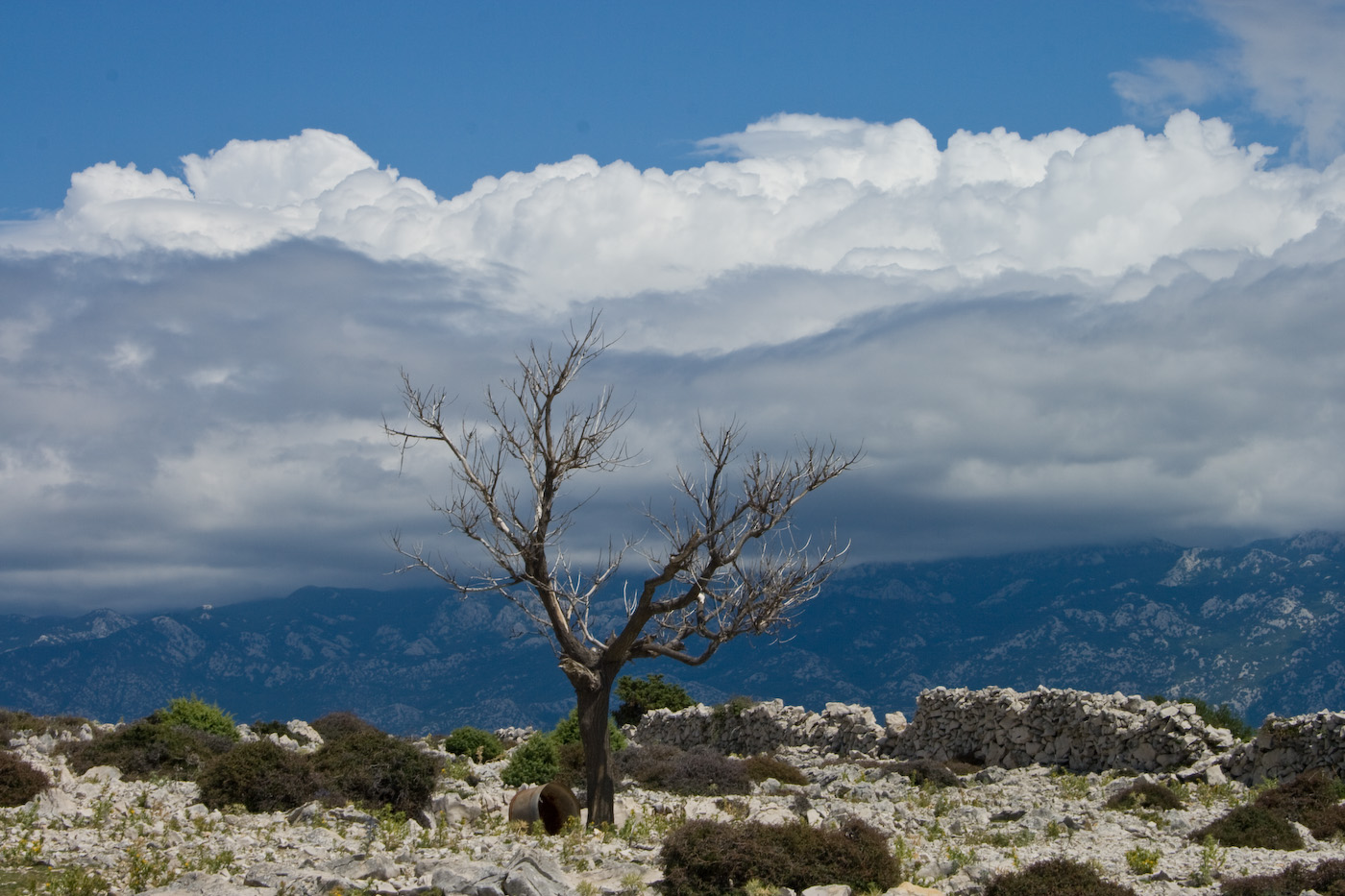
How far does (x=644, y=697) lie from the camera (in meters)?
53.8

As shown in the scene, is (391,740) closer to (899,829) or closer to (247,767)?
(247,767)

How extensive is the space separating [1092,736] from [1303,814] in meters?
11.7

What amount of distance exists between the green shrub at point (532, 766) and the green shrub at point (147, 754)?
6651mm

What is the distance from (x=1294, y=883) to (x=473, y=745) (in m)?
28.6

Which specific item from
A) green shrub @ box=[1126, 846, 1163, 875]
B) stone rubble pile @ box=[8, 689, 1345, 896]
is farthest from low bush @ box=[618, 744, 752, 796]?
green shrub @ box=[1126, 846, 1163, 875]

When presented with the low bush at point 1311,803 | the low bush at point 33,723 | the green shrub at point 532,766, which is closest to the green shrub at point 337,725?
the low bush at point 33,723

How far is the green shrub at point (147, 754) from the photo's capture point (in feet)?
84.7

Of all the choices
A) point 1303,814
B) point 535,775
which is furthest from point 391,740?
point 1303,814

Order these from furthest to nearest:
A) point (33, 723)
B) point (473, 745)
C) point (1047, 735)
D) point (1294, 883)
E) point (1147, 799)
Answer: point (473, 745) → point (33, 723) → point (1047, 735) → point (1147, 799) → point (1294, 883)

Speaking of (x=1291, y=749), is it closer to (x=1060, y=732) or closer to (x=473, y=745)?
(x=1060, y=732)

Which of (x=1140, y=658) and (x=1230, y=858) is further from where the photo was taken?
(x=1140, y=658)

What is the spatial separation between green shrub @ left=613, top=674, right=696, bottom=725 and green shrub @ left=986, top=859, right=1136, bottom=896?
3909cm

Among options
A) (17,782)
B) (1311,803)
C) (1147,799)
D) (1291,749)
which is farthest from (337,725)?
(1311,803)

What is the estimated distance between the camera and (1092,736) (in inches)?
1233
